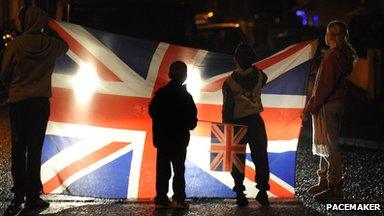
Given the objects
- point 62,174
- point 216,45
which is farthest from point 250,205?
point 216,45

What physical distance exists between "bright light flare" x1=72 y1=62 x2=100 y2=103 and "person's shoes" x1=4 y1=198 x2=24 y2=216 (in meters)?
1.16

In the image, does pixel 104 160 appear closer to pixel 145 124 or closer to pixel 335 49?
pixel 145 124

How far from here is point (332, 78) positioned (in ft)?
20.2

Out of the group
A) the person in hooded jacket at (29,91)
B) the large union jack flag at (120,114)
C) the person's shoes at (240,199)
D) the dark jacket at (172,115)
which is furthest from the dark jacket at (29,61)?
the person's shoes at (240,199)

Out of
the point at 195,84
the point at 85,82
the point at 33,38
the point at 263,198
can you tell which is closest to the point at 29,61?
the point at 33,38

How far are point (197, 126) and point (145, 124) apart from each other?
538mm

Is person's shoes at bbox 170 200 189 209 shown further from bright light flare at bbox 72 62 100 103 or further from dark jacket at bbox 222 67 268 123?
bright light flare at bbox 72 62 100 103

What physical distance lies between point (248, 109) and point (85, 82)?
168 centimetres

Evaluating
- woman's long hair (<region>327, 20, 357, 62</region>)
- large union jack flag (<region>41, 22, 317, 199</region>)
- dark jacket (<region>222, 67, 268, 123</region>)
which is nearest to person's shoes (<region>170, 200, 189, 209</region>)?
large union jack flag (<region>41, 22, 317, 199</region>)

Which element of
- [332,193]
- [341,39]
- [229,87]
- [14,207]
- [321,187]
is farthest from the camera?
[321,187]

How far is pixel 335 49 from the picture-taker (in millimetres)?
6176

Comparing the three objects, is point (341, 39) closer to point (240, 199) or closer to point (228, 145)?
point (228, 145)

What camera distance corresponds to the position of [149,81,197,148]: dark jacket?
578 cm

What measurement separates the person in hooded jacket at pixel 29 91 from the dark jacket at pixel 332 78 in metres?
2.54
